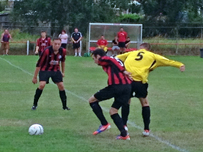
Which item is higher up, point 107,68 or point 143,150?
point 107,68

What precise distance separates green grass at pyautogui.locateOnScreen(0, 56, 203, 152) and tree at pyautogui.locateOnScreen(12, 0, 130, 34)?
17.8 m

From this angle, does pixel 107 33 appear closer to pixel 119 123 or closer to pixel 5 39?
pixel 5 39

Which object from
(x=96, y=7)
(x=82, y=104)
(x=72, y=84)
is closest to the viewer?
(x=82, y=104)

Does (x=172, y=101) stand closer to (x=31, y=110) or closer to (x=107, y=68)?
(x=31, y=110)

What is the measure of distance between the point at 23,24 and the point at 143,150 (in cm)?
3135

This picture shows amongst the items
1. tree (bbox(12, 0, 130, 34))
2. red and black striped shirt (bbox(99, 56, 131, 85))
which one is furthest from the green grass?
tree (bbox(12, 0, 130, 34))

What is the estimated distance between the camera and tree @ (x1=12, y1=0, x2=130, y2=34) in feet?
117

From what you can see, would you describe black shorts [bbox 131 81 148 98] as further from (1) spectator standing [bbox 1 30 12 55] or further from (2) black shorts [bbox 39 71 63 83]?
(1) spectator standing [bbox 1 30 12 55]

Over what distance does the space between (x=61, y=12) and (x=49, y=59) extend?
84.5ft

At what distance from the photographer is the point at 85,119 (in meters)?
9.99

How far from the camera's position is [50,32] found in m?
37.2

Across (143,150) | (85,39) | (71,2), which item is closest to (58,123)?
(143,150)

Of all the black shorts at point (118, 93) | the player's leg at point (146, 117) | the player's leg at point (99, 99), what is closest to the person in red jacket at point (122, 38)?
the player's leg at point (146, 117)

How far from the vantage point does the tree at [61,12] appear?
117 feet
